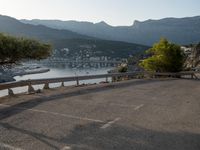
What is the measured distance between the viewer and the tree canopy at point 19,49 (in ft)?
47.6

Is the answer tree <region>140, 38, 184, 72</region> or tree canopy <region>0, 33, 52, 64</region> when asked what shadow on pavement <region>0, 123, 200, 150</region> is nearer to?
tree canopy <region>0, 33, 52, 64</region>

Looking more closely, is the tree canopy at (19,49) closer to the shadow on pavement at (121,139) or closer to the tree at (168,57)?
the shadow on pavement at (121,139)

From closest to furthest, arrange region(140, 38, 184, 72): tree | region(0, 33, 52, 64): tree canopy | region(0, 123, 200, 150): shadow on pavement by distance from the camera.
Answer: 1. region(0, 123, 200, 150): shadow on pavement
2. region(0, 33, 52, 64): tree canopy
3. region(140, 38, 184, 72): tree

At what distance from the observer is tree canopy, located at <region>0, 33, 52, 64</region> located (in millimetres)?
14516

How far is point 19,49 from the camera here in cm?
1493

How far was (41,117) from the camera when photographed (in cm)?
1123

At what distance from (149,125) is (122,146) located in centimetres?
239

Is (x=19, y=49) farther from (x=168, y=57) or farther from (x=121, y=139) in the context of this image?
(x=168, y=57)

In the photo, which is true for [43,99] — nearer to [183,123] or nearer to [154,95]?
[154,95]

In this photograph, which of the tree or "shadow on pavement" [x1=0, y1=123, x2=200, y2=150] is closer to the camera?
"shadow on pavement" [x1=0, y1=123, x2=200, y2=150]

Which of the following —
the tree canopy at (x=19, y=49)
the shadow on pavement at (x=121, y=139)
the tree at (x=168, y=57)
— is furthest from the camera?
the tree at (x=168, y=57)

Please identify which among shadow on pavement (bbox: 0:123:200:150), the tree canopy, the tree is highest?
the tree canopy

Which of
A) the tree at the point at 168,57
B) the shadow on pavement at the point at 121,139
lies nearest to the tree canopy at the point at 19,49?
the shadow on pavement at the point at 121,139

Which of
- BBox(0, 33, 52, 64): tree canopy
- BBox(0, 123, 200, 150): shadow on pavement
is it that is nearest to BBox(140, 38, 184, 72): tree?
BBox(0, 33, 52, 64): tree canopy
